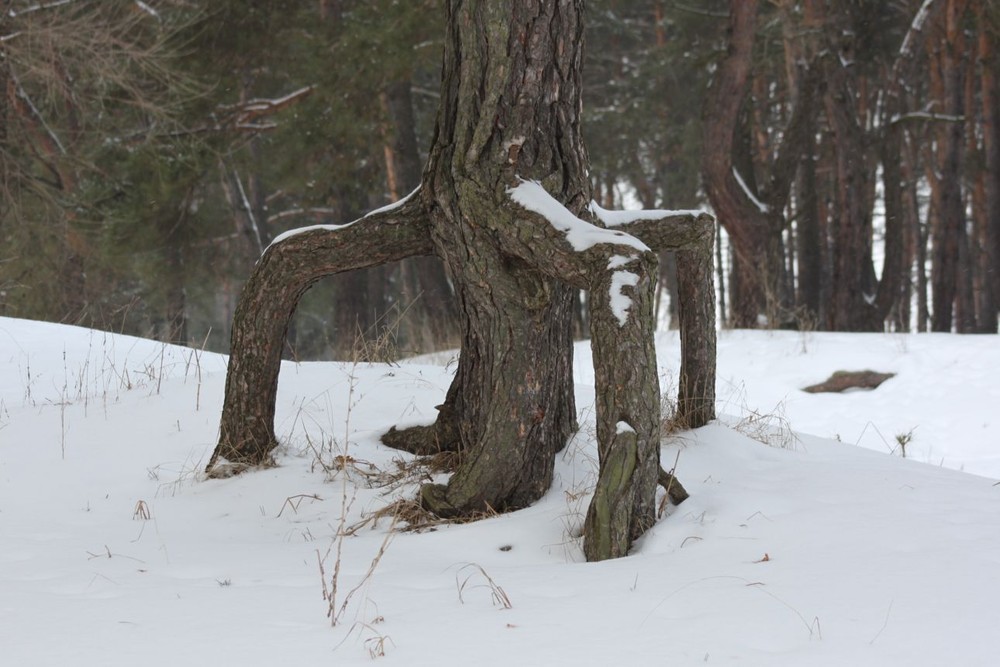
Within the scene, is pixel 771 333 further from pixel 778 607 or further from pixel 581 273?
pixel 778 607

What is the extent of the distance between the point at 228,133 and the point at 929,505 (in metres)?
11.8

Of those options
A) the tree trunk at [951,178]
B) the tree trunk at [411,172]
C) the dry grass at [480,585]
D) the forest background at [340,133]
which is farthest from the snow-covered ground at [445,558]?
the tree trunk at [951,178]

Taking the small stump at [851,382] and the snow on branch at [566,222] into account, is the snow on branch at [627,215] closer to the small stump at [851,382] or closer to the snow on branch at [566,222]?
the snow on branch at [566,222]

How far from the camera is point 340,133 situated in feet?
37.7

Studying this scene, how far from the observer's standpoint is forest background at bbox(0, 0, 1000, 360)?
10.6m

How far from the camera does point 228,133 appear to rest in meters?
12.9

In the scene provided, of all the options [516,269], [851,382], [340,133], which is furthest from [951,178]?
[516,269]

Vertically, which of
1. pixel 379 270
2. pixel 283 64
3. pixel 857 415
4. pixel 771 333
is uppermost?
pixel 283 64

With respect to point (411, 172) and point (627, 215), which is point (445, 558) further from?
point (411, 172)

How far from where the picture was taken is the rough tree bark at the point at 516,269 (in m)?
2.86

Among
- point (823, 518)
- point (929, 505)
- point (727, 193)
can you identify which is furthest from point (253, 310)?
point (727, 193)

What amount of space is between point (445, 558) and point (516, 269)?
3.75 ft

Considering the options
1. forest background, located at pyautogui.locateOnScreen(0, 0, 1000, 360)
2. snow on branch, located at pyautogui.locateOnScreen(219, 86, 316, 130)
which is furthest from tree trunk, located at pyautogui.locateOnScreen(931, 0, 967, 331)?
snow on branch, located at pyautogui.locateOnScreen(219, 86, 316, 130)

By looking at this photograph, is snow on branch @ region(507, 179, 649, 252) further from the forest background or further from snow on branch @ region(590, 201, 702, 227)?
the forest background
